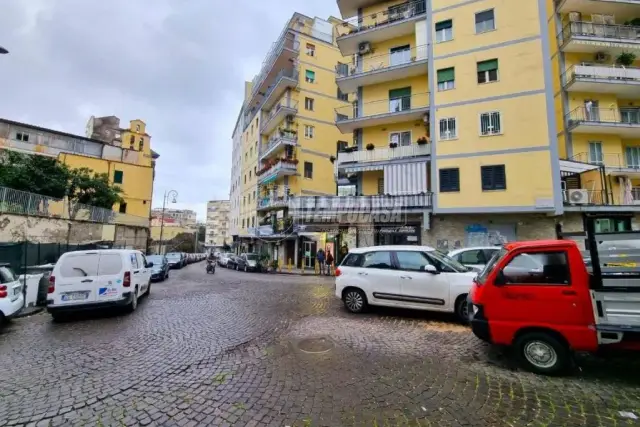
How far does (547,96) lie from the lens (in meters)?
16.2

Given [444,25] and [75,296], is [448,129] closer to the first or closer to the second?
[444,25]

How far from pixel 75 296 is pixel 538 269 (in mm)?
10006

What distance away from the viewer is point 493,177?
665 inches

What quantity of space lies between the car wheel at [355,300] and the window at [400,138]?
573 inches

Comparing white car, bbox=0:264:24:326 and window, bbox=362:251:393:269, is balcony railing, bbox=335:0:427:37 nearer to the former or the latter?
window, bbox=362:251:393:269

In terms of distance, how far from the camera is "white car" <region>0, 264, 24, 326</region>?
21.8ft

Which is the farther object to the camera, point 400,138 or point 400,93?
point 400,93

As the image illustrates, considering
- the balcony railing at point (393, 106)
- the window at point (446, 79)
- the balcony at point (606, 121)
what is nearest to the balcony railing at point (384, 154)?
the balcony railing at point (393, 106)

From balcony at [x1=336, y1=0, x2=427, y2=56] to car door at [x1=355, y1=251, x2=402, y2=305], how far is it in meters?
18.7

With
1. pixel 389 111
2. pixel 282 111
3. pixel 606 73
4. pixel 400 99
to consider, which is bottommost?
pixel 389 111

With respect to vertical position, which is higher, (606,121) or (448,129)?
(606,121)

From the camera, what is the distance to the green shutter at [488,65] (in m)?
17.5

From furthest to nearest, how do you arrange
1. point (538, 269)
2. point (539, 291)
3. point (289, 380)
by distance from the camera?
point (538, 269) → point (539, 291) → point (289, 380)

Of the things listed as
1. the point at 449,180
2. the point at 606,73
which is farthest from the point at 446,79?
the point at 606,73
